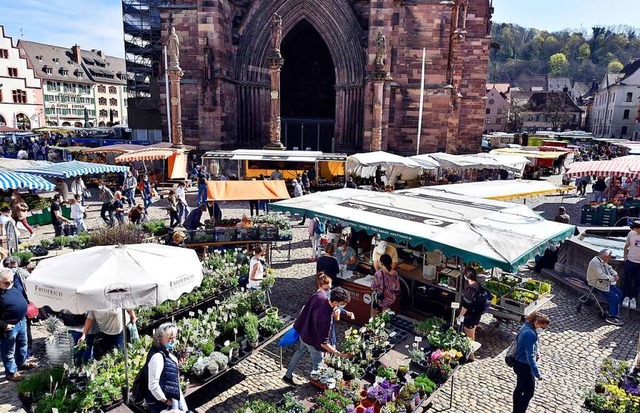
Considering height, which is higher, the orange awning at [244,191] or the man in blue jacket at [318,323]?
the orange awning at [244,191]

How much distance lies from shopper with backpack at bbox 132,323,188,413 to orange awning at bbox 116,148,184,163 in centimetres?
1786

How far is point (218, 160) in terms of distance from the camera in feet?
69.6

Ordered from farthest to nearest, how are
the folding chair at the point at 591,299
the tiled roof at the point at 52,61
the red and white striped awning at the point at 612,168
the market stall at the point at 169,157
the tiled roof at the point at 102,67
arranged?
the tiled roof at the point at 102,67, the tiled roof at the point at 52,61, the market stall at the point at 169,157, the red and white striped awning at the point at 612,168, the folding chair at the point at 591,299

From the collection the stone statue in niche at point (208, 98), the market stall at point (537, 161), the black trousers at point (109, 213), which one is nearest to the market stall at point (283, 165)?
the stone statue in niche at point (208, 98)

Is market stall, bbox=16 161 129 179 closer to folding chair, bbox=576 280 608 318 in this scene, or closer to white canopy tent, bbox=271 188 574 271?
white canopy tent, bbox=271 188 574 271

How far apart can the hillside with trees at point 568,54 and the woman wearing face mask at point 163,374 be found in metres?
126

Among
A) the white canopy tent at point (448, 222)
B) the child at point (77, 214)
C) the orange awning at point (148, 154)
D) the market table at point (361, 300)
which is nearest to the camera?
the white canopy tent at point (448, 222)

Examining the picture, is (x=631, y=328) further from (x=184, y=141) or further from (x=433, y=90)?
(x=184, y=141)

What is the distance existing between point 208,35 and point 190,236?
16.4 meters

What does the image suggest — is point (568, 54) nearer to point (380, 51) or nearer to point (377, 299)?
point (380, 51)

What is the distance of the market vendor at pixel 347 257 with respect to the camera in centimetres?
941

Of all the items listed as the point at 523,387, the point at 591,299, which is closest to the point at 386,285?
the point at 523,387

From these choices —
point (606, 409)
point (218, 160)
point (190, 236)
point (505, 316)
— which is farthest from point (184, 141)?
point (606, 409)

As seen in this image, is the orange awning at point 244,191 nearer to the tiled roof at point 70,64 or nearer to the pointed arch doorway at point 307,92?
the pointed arch doorway at point 307,92
